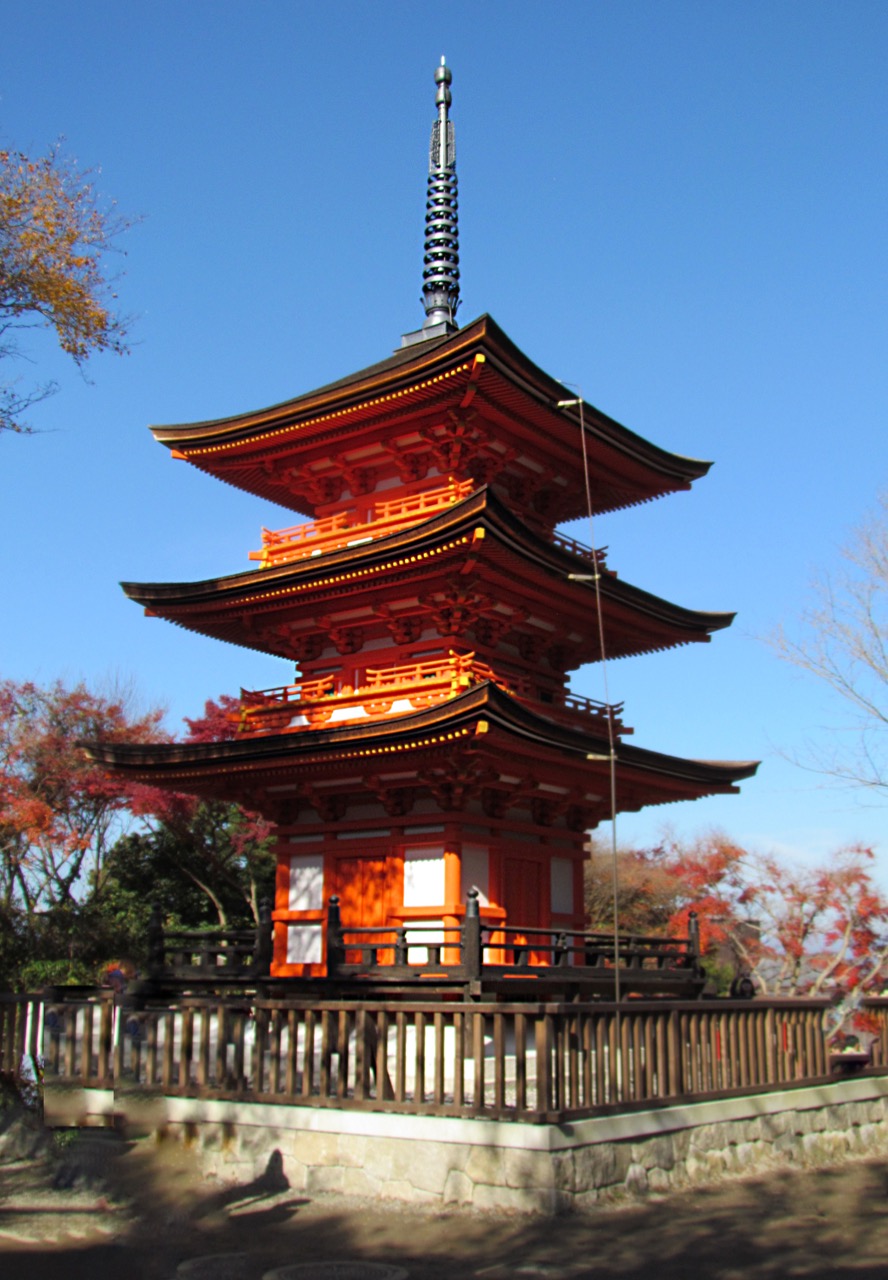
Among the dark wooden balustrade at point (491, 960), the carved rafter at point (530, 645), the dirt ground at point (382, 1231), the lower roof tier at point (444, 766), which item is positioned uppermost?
the carved rafter at point (530, 645)

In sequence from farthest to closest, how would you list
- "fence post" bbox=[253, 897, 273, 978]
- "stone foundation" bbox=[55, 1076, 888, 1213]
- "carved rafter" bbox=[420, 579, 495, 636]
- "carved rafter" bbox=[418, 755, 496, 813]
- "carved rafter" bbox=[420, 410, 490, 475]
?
1. "carved rafter" bbox=[420, 410, 490, 475]
2. "carved rafter" bbox=[420, 579, 495, 636]
3. "carved rafter" bbox=[418, 755, 496, 813]
4. "fence post" bbox=[253, 897, 273, 978]
5. "stone foundation" bbox=[55, 1076, 888, 1213]

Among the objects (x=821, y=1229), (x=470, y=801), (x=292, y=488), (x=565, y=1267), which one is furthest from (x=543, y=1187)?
(x=292, y=488)

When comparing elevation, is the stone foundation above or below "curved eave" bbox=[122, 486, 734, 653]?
below

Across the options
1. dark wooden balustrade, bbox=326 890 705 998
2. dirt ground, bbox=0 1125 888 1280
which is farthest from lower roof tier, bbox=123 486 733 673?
dirt ground, bbox=0 1125 888 1280

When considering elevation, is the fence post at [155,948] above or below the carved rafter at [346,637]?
below

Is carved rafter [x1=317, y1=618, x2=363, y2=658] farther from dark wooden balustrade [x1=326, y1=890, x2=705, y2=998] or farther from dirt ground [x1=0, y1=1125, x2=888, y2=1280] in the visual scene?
dirt ground [x1=0, y1=1125, x2=888, y2=1280]

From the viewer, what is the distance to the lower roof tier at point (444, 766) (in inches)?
645

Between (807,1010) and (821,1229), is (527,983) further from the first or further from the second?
(821,1229)

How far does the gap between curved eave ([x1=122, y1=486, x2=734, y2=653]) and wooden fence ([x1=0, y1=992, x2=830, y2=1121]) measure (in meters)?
7.28

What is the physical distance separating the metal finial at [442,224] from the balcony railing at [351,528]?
4.29 metres

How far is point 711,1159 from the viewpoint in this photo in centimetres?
1159

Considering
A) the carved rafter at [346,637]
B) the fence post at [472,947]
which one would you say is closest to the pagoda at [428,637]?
the carved rafter at [346,637]

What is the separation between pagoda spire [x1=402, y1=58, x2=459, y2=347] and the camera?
22.2 meters

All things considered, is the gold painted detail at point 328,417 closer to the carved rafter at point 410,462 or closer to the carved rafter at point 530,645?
the carved rafter at point 410,462
